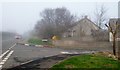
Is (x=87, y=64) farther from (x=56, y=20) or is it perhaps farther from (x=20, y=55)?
(x=56, y=20)

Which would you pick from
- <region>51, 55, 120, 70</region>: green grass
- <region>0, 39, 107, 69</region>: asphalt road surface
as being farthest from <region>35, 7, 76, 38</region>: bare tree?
<region>51, 55, 120, 70</region>: green grass

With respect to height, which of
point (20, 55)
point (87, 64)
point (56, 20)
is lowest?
point (20, 55)

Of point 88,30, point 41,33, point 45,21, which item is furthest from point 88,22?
point 41,33

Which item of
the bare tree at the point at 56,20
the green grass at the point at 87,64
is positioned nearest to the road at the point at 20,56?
the green grass at the point at 87,64

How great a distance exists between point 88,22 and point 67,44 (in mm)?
39059

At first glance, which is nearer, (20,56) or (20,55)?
(20,56)

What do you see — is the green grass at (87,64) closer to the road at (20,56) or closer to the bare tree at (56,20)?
the road at (20,56)

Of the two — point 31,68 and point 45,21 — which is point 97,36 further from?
point 31,68

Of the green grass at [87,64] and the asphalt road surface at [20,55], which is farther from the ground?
the green grass at [87,64]

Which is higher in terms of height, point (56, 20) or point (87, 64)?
point (56, 20)

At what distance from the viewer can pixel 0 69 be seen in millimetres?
12680

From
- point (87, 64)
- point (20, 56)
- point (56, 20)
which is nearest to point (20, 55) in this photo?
point (20, 56)

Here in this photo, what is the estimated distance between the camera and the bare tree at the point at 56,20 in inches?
2724

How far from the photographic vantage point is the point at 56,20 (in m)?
76.8
